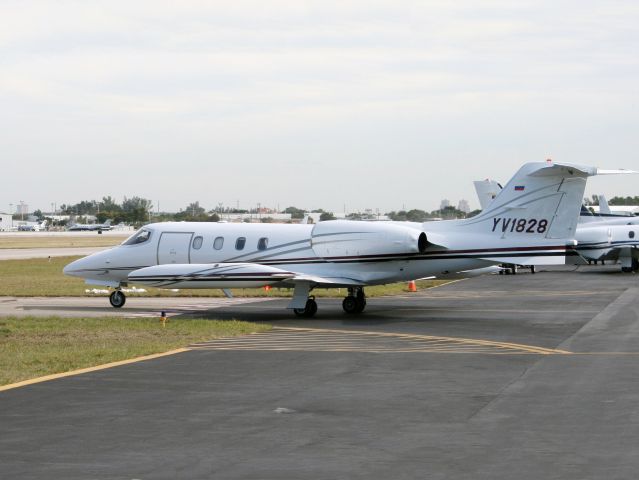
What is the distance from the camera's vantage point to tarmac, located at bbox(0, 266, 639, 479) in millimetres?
11117

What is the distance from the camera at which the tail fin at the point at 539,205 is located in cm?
2873

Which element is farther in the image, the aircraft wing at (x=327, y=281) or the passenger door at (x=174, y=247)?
the passenger door at (x=174, y=247)

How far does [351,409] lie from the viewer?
48.3 feet

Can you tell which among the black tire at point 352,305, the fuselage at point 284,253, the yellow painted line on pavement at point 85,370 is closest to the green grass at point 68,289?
the fuselage at point 284,253

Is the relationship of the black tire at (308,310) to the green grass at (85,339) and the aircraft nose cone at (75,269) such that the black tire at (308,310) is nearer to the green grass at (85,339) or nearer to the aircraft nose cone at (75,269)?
the green grass at (85,339)

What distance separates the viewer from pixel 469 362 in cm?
2005

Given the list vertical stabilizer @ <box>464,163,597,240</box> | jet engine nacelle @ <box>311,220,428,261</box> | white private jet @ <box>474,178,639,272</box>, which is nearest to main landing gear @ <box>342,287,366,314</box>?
jet engine nacelle @ <box>311,220,428,261</box>

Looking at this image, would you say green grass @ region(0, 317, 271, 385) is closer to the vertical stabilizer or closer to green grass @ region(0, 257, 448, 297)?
the vertical stabilizer

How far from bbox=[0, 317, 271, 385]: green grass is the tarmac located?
0.94m

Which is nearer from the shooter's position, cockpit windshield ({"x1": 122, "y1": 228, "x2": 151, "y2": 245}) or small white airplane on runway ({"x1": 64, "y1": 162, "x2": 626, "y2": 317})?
small white airplane on runway ({"x1": 64, "y1": 162, "x2": 626, "y2": 317})

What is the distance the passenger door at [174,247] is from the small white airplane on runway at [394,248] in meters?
1.17

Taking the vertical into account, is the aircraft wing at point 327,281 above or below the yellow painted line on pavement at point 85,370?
above

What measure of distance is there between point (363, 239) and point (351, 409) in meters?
15.4

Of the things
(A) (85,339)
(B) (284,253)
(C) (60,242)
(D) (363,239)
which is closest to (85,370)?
(A) (85,339)
